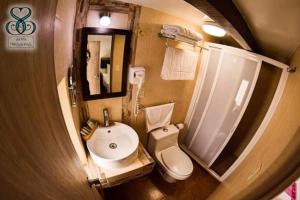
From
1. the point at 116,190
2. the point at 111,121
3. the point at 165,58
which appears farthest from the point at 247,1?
the point at 116,190

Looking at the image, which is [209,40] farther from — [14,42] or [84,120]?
[14,42]

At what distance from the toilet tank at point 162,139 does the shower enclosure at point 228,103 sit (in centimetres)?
47

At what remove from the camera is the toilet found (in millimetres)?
1758

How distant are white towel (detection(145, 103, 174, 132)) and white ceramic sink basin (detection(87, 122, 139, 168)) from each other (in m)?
0.35

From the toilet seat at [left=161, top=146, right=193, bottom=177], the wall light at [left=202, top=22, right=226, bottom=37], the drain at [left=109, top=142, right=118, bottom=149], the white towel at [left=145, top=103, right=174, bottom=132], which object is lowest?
the toilet seat at [left=161, top=146, right=193, bottom=177]

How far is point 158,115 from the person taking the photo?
1.93 meters

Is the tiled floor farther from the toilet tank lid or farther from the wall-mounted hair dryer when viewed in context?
the wall-mounted hair dryer

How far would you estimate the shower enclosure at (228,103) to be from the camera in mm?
1652

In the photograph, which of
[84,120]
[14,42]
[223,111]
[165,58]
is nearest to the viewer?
[14,42]

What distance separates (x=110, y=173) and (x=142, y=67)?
1.11 meters

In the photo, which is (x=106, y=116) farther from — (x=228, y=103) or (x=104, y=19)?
(x=228, y=103)

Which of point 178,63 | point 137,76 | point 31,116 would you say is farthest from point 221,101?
point 31,116

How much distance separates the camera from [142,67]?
155 cm

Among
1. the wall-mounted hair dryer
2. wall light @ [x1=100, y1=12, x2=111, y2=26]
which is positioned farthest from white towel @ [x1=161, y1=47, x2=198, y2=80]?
wall light @ [x1=100, y1=12, x2=111, y2=26]
